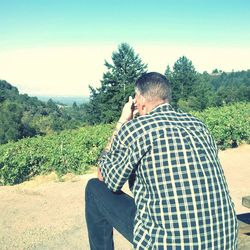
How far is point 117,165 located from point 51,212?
14.0 feet

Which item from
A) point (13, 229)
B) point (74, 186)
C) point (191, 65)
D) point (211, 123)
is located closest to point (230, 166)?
point (211, 123)

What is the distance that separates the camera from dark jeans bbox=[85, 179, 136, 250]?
2.68 meters

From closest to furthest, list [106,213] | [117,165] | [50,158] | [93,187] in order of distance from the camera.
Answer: [117,165], [106,213], [93,187], [50,158]

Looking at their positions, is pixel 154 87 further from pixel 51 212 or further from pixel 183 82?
pixel 183 82

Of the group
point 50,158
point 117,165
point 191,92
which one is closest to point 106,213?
point 117,165

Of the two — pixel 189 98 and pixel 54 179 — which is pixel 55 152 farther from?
pixel 189 98

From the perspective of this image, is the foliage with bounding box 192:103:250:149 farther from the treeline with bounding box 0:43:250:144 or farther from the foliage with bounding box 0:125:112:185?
the treeline with bounding box 0:43:250:144

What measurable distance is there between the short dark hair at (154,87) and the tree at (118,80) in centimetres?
5030

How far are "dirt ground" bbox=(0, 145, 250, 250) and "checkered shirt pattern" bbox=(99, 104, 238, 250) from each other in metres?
0.64

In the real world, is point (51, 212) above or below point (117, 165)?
below

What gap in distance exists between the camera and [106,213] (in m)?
2.85

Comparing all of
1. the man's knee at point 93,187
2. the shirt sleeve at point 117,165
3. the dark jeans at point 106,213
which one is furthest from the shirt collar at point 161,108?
the man's knee at point 93,187

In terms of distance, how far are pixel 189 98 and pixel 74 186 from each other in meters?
67.9

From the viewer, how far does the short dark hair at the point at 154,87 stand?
2471 mm
